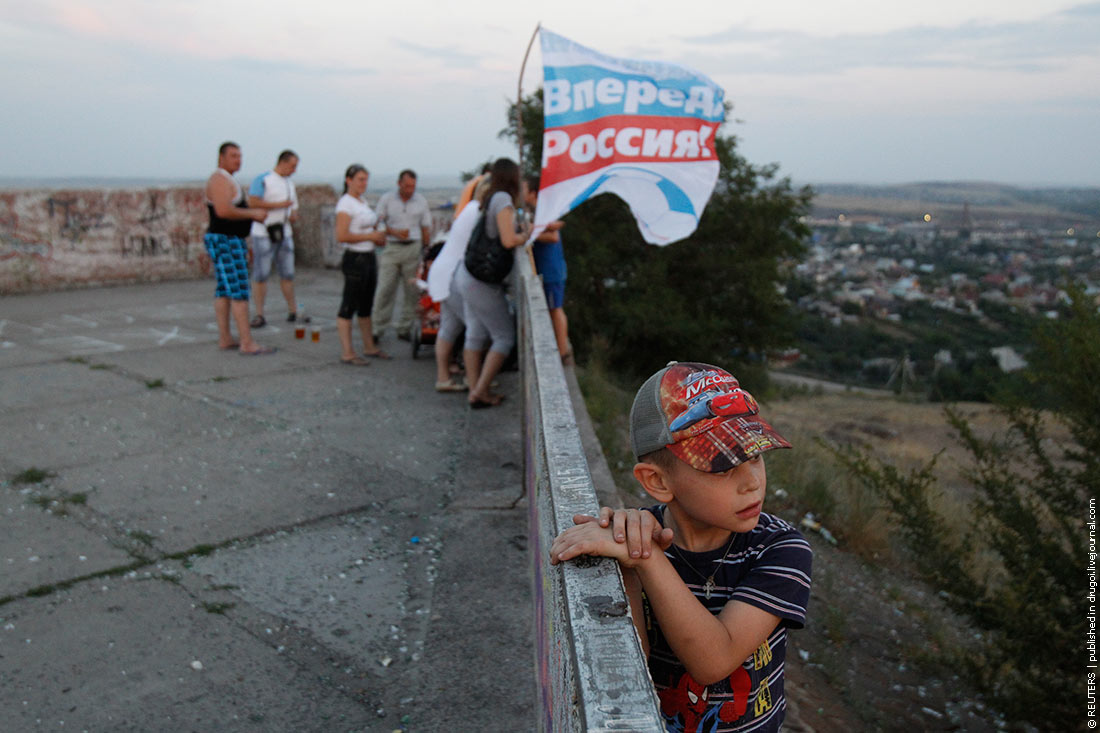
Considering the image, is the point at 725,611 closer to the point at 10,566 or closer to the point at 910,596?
the point at 10,566

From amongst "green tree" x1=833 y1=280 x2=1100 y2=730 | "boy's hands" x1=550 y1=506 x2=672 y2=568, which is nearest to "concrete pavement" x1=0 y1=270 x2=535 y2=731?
"boy's hands" x1=550 y1=506 x2=672 y2=568

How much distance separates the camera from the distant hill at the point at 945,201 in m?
70.5

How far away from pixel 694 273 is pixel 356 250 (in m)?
17.5

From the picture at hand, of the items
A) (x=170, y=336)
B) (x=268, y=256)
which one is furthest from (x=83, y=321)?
(x=268, y=256)

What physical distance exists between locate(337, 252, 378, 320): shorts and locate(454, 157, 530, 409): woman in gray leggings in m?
1.64

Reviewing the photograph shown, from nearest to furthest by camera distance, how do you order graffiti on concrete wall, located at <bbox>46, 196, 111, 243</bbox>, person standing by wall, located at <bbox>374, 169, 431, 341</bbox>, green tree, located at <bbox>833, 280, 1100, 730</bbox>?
green tree, located at <bbox>833, 280, 1100, 730</bbox>
person standing by wall, located at <bbox>374, 169, 431, 341</bbox>
graffiti on concrete wall, located at <bbox>46, 196, 111, 243</bbox>

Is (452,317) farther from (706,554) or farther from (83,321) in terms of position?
(706,554)

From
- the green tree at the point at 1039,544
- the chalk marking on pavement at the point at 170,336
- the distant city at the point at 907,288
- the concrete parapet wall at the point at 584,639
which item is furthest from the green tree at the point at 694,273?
the concrete parapet wall at the point at 584,639

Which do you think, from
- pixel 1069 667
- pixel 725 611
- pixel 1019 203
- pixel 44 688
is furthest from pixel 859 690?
pixel 1019 203

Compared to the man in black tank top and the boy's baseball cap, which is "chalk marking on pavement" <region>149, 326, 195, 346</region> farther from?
the boy's baseball cap

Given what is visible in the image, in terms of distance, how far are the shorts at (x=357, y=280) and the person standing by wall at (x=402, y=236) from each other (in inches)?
32.4

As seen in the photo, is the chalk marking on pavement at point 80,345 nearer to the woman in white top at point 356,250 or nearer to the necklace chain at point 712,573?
the woman in white top at point 356,250

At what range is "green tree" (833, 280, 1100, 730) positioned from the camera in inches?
196

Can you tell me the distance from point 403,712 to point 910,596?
5114 millimetres
